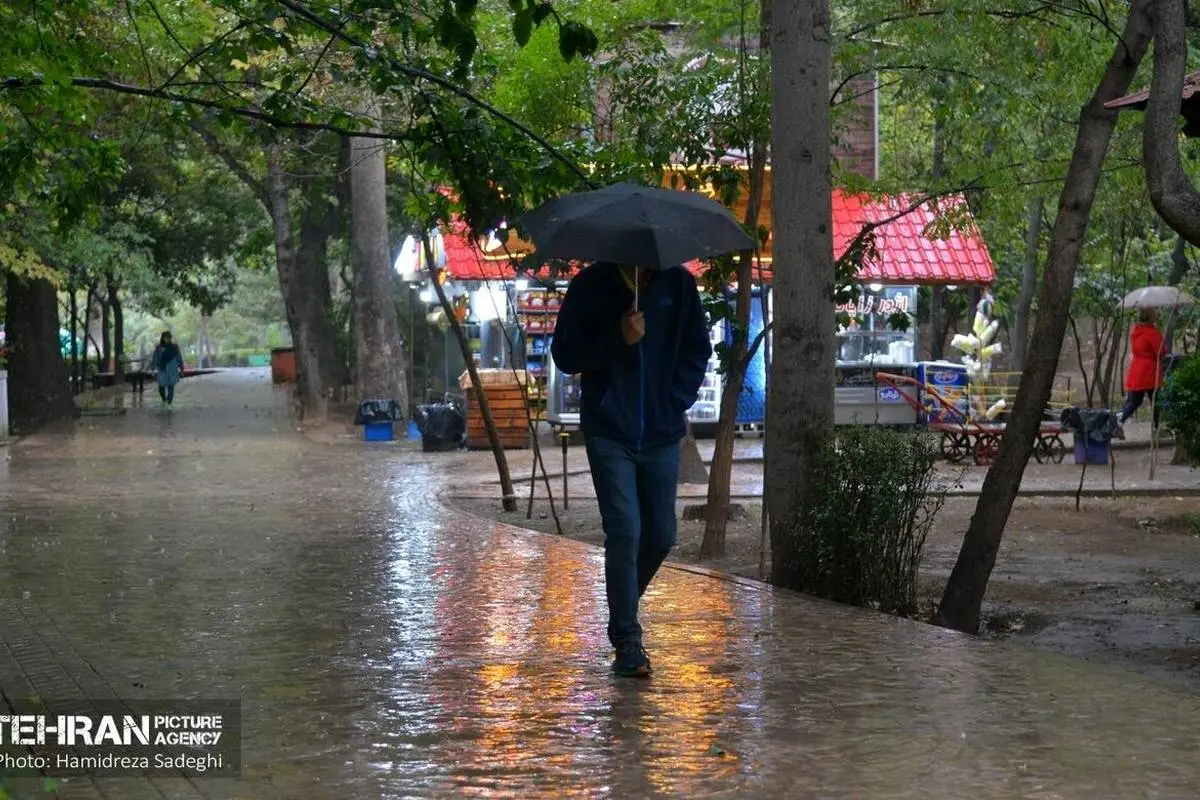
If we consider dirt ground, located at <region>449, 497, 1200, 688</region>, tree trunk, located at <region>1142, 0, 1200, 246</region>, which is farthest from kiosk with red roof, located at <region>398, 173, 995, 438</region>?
tree trunk, located at <region>1142, 0, 1200, 246</region>

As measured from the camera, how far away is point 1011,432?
9.61 meters

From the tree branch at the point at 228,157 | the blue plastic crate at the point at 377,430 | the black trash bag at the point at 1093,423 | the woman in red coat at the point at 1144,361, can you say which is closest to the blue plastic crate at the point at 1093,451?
the black trash bag at the point at 1093,423

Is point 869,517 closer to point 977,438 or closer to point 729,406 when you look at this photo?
point 729,406

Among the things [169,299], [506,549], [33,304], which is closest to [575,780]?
[506,549]

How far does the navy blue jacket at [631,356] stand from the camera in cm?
702

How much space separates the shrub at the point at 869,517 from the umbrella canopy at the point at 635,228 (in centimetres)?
222

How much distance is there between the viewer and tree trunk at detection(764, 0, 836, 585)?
32.2 ft

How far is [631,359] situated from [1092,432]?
15369 mm

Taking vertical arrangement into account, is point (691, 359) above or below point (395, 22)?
below

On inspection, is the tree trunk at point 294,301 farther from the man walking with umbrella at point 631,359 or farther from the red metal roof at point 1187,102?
the man walking with umbrella at point 631,359

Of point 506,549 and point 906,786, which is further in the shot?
point 506,549

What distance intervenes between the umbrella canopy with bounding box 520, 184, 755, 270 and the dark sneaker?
1551 mm

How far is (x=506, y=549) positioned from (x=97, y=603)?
3.40 meters

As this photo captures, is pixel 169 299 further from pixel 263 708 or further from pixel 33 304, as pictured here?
pixel 263 708
